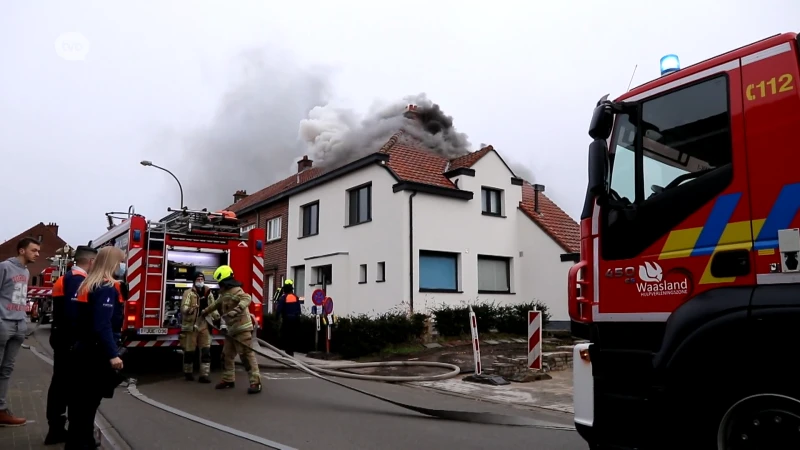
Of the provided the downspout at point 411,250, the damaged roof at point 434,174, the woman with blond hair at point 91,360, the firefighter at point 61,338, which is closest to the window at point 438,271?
the downspout at point 411,250

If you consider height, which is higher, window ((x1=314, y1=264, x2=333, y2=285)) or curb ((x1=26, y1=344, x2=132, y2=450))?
window ((x1=314, y1=264, x2=333, y2=285))

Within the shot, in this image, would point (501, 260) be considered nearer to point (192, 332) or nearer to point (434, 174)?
point (434, 174)

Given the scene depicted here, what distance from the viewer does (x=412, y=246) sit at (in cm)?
1747

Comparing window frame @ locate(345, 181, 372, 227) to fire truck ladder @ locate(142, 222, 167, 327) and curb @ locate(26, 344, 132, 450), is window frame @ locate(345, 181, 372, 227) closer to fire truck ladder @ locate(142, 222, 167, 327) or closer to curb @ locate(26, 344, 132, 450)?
fire truck ladder @ locate(142, 222, 167, 327)

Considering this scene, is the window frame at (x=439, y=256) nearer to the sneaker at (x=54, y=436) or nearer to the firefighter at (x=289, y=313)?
the firefighter at (x=289, y=313)

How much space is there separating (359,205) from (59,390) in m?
14.7

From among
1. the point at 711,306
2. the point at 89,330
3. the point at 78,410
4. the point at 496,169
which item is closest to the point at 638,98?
the point at 711,306

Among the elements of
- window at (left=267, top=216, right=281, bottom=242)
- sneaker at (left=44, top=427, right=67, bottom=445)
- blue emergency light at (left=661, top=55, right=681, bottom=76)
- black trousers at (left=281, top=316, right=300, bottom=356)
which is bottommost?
sneaker at (left=44, top=427, right=67, bottom=445)

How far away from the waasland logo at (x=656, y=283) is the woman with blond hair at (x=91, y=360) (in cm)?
385

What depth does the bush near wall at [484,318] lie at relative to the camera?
1612 centimetres

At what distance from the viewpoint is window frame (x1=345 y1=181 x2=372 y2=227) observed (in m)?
19.1

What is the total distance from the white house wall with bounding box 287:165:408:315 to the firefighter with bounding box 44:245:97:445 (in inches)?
479

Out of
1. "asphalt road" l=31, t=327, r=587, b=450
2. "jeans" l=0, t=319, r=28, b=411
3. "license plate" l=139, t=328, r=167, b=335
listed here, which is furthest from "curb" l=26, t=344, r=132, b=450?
"license plate" l=139, t=328, r=167, b=335

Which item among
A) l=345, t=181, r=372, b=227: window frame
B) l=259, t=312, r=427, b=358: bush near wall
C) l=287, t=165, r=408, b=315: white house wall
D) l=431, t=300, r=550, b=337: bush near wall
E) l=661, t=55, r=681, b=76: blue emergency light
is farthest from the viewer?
l=345, t=181, r=372, b=227: window frame
